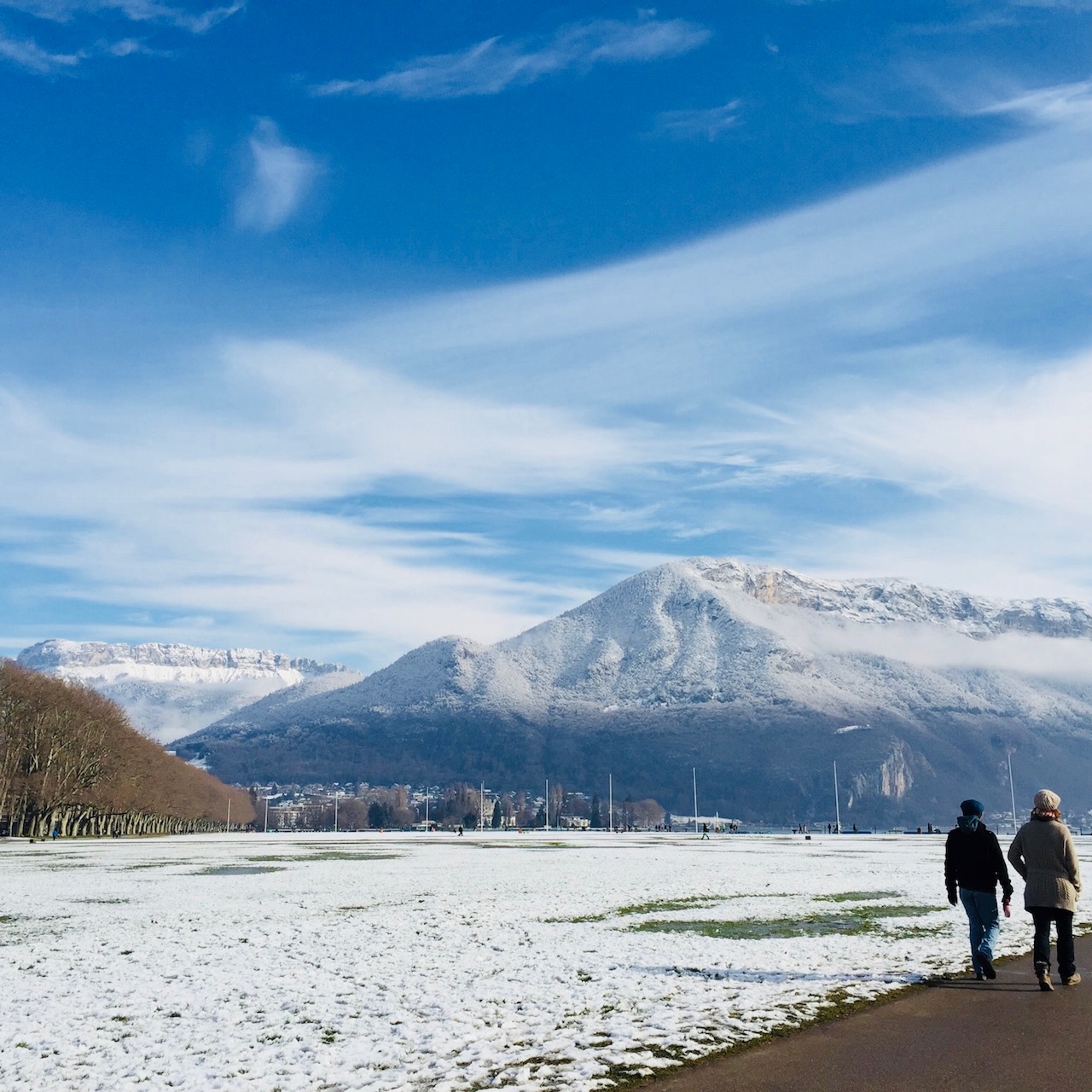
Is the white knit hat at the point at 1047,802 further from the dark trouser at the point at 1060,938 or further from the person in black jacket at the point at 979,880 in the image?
the dark trouser at the point at 1060,938

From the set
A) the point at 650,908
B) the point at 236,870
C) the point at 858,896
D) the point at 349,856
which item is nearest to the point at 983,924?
the point at 650,908

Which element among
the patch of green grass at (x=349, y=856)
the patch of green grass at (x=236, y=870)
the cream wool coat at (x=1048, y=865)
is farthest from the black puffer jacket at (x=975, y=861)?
the patch of green grass at (x=349, y=856)

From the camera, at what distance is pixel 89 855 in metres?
62.9

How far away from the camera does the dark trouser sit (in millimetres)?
14844

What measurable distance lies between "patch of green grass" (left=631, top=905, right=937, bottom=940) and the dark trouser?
20.8 ft

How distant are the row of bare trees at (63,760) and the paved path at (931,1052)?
101112 millimetres

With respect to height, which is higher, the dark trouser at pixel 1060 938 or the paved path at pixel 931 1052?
the dark trouser at pixel 1060 938

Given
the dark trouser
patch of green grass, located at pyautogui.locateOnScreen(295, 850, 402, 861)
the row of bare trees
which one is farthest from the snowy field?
the row of bare trees

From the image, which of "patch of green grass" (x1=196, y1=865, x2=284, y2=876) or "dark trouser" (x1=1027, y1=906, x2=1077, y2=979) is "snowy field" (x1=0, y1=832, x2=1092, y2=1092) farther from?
"patch of green grass" (x1=196, y1=865, x2=284, y2=876)

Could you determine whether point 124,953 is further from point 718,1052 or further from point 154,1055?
point 718,1052

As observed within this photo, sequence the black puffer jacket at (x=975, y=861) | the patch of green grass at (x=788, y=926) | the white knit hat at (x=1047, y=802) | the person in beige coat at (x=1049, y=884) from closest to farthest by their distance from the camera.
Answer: the person in beige coat at (x=1049, y=884)
the white knit hat at (x=1047, y=802)
the black puffer jacket at (x=975, y=861)
the patch of green grass at (x=788, y=926)

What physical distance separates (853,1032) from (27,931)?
19268 mm

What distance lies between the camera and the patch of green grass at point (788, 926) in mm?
21297

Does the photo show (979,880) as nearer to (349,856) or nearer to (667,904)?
(667,904)
